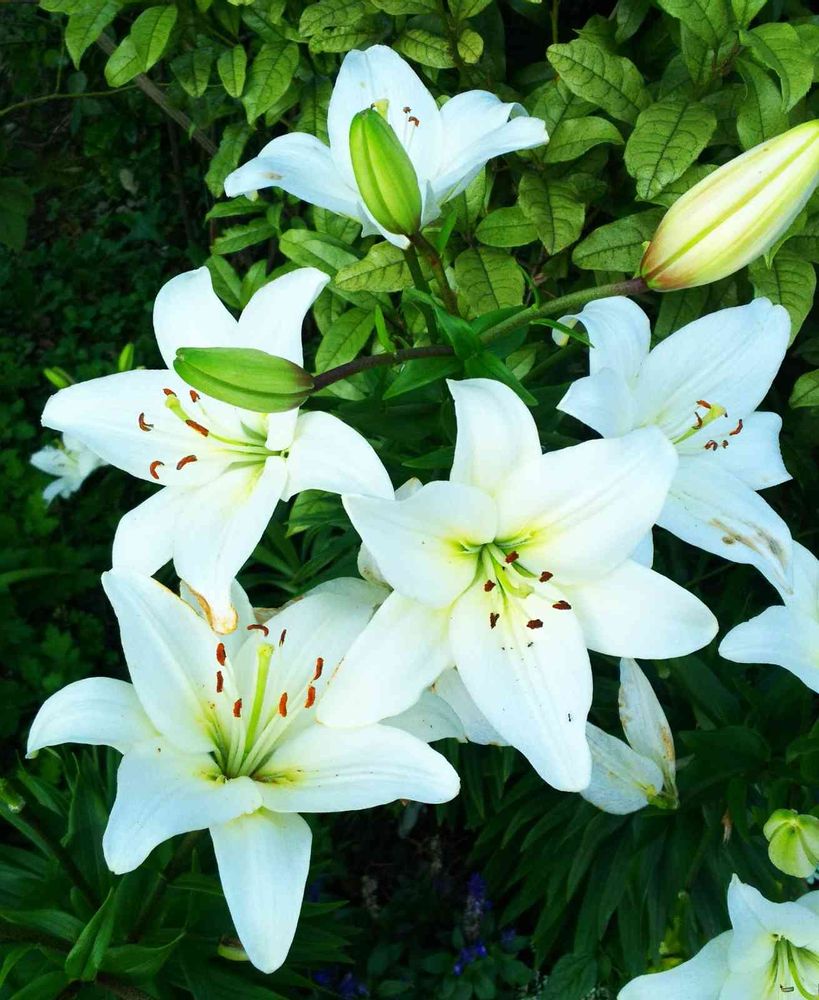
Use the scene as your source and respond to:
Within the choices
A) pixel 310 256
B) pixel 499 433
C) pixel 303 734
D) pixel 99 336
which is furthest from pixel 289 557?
pixel 99 336

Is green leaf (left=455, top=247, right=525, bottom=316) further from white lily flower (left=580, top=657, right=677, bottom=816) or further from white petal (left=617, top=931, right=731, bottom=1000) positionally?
white petal (left=617, top=931, right=731, bottom=1000)

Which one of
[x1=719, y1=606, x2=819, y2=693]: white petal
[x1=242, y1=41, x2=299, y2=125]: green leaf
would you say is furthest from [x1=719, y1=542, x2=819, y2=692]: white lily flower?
[x1=242, y1=41, x2=299, y2=125]: green leaf

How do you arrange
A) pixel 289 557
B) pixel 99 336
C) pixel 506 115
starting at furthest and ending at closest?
pixel 99 336 → pixel 289 557 → pixel 506 115

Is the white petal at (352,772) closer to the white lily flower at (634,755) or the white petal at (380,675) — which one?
the white petal at (380,675)

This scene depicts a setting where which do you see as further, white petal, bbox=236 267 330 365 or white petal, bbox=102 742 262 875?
white petal, bbox=236 267 330 365

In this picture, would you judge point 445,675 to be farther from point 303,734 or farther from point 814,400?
point 814,400

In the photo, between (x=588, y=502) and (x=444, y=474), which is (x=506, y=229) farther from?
(x=588, y=502)
